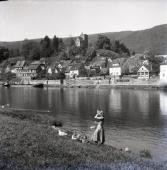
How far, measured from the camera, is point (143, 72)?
1585 inches

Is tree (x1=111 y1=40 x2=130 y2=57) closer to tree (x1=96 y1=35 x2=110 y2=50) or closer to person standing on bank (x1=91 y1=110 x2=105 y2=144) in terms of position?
tree (x1=96 y1=35 x2=110 y2=50)

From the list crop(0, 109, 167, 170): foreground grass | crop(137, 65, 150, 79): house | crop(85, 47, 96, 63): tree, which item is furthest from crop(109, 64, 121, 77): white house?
crop(0, 109, 167, 170): foreground grass

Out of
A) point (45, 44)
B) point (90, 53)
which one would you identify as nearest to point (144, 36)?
point (45, 44)

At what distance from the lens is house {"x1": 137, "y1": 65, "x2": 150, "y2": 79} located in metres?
40.1

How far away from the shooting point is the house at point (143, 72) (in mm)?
40091

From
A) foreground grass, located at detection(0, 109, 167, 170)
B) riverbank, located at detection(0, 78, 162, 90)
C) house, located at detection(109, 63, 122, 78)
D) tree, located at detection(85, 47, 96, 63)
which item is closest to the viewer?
foreground grass, located at detection(0, 109, 167, 170)

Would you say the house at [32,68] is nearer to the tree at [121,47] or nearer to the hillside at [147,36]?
the tree at [121,47]

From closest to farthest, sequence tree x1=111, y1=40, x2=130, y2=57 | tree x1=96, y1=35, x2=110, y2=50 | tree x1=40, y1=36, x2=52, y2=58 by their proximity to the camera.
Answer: tree x1=40, y1=36, x2=52, y2=58 < tree x1=96, y1=35, x2=110, y2=50 < tree x1=111, y1=40, x2=130, y2=57

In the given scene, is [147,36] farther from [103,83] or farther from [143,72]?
[103,83]

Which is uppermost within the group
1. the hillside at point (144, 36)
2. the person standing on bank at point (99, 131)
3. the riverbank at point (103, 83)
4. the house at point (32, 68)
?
the hillside at point (144, 36)

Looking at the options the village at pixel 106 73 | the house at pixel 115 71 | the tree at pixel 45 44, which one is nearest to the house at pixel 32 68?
the tree at pixel 45 44

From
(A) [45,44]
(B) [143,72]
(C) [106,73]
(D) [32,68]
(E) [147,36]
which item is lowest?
(C) [106,73]

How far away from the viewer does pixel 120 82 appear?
4272 cm

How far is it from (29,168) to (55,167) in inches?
15.6
